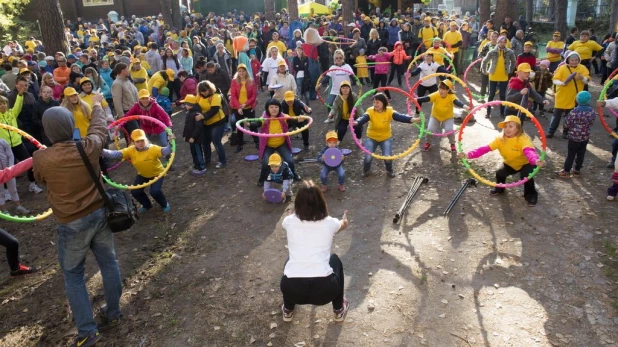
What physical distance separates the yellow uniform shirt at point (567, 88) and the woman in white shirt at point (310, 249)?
8.42 meters

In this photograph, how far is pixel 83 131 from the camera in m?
9.84

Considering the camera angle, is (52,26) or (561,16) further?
(561,16)

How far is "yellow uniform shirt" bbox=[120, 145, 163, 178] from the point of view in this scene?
27.7 feet

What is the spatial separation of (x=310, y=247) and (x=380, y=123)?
528 centimetres

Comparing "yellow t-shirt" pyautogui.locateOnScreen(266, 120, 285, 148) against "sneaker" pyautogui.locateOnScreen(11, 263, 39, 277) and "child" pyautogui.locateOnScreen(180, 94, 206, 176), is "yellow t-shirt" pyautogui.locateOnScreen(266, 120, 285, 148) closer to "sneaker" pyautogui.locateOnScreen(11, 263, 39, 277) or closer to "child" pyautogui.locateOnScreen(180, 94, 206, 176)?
"child" pyautogui.locateOnScreen(180, 94, 206, 176)

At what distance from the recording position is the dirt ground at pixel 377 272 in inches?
216

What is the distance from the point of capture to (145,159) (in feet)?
27.8

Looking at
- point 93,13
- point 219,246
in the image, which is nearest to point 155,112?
point 219,246

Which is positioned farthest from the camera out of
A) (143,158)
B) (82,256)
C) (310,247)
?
(143,158)

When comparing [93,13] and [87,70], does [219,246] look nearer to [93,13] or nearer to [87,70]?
[87,70]

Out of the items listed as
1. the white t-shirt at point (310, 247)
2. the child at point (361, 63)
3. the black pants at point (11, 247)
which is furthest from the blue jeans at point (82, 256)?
the child at point (361, 63)

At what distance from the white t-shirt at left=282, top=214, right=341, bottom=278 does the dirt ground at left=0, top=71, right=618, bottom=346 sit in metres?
0.94

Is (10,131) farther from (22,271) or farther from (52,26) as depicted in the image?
(52,26)

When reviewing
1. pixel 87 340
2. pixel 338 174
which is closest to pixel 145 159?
pixel 338 174
